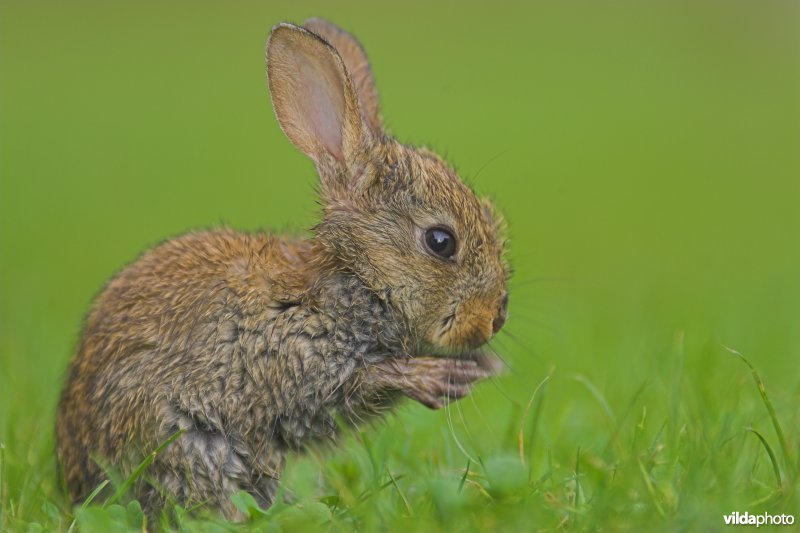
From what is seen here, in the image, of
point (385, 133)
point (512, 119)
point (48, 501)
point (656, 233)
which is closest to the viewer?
point (48, 501)

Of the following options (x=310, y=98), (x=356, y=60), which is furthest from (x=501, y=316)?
(x=356, y=60)

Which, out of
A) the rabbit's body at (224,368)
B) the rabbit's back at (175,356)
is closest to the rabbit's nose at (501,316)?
the rabbit's body at (224,368)

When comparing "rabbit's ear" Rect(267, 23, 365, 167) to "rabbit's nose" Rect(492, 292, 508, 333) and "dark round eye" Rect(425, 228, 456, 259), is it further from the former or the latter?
"rabbit's nose" Rect(492, 292, 508, 333)

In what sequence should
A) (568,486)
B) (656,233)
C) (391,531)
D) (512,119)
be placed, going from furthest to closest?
(512,119), (656,233), (568,486), (391,531)

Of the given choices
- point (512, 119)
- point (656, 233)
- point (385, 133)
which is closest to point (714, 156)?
point (512, 119)

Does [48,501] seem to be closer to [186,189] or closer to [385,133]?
[385,133]

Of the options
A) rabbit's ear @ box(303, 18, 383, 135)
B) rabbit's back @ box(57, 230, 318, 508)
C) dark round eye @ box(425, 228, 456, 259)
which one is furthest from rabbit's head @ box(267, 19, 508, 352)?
rabbit's ear @ box(303, 18, 383, 135)
